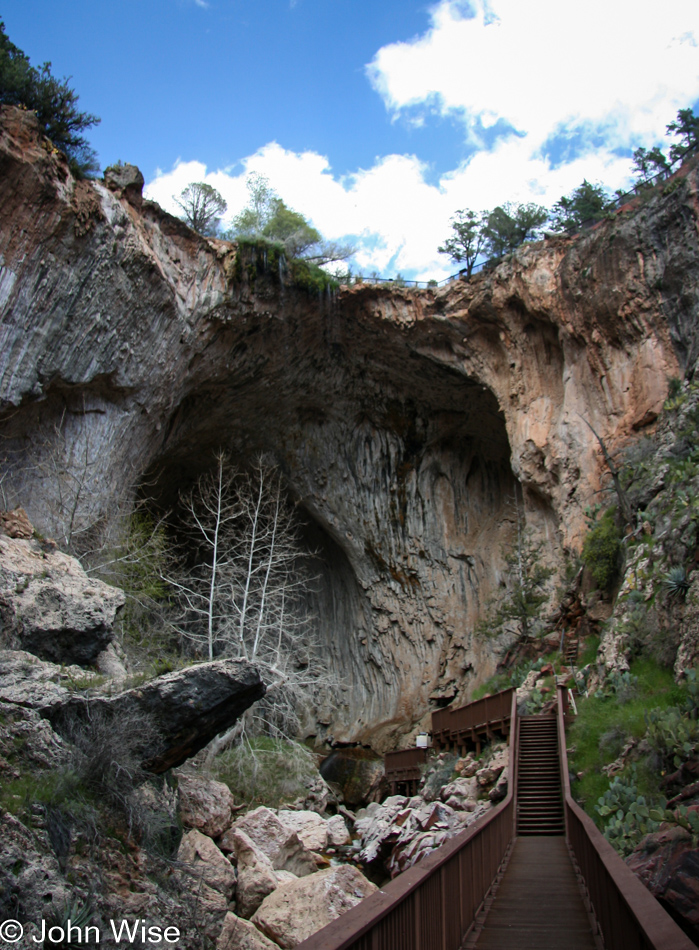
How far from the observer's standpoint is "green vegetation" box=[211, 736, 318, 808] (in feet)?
55.1

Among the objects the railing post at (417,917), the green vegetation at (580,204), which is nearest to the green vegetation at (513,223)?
the green vegetation at (580,204)

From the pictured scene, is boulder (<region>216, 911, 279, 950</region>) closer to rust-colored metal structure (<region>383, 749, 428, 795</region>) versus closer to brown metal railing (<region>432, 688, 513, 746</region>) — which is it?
brown metal railing (<region>432, 688, 513, 746</region>)

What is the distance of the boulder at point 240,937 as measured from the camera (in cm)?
709

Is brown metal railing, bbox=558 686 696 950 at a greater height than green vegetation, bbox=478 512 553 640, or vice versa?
green vegetation, bbox=478 512 553 640

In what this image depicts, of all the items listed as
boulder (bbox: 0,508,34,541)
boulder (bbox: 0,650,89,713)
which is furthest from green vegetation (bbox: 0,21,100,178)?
boulder (bbox: 0,650,89,713)

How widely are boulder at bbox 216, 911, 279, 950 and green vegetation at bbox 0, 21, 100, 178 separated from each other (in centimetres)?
1582

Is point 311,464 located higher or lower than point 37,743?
higher

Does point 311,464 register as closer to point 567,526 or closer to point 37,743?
point 567,526

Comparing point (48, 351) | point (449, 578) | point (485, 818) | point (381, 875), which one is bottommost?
point (381, 875)

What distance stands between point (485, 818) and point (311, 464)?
2194 cm

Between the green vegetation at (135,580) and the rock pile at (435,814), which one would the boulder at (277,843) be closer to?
the rock pile at (435,814)

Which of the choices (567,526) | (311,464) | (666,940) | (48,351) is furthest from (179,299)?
(666,940)

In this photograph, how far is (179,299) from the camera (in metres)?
19.4

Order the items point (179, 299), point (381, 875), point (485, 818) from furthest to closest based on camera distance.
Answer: point (179, 299) < point (381, 875) < point (485, 818)
